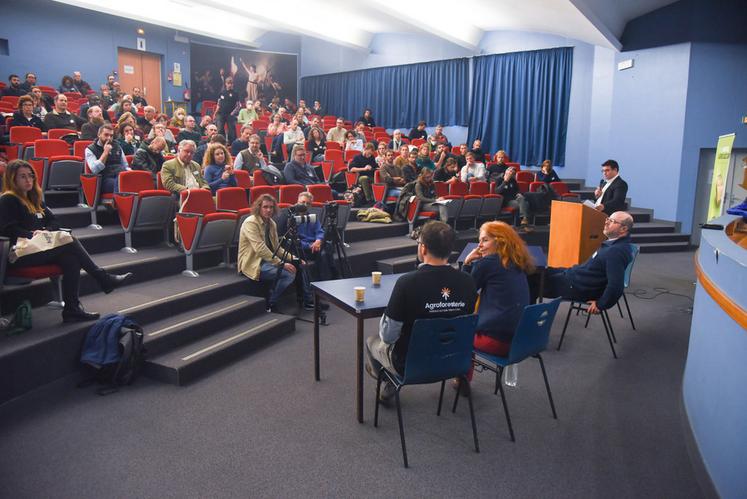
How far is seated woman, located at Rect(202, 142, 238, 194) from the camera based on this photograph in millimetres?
6062

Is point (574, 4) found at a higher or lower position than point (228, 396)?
higher

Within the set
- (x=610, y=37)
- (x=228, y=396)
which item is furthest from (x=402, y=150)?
(x=228, y=396)

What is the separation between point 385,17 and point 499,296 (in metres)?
11.4

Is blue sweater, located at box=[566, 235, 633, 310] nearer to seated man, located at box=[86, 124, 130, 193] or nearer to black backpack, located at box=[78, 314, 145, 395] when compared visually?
black backpack, located at box=[78, 314, 145, 395]

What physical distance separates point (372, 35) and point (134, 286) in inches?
521

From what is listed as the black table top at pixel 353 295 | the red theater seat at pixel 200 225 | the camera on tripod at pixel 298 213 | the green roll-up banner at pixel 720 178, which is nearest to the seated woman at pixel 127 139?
the red theater seat at pixel 200 225

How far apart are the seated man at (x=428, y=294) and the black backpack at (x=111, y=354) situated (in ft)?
5.95

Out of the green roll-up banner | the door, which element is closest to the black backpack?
the green roll-up banner

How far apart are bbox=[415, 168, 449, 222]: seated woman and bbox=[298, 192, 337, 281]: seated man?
2411mm

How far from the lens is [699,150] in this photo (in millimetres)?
9391

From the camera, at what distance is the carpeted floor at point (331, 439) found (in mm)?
2506

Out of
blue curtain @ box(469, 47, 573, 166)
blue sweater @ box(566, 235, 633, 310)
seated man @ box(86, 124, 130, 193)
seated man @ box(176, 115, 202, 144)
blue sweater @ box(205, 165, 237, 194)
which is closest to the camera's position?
blue sweater @ box(566, 235, 633, 310)

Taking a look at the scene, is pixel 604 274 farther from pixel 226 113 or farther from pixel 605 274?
pixel 226 113

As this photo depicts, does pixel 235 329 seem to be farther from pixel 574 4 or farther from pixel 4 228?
pixel 574 4
